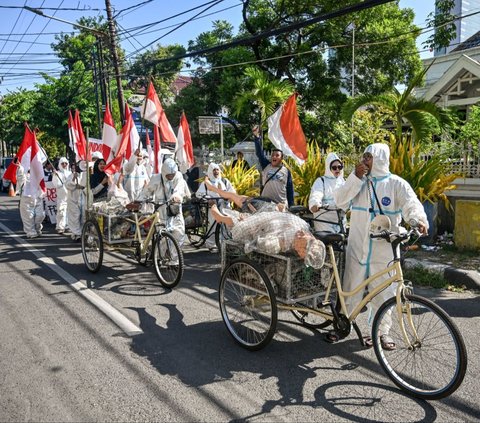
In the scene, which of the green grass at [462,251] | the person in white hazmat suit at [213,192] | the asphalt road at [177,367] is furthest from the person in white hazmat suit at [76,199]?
the green grass at [462,251]

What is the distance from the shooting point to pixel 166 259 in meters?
6.51

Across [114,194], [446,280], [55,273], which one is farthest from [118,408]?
[114,194]

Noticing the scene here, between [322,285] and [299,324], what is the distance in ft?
2.56

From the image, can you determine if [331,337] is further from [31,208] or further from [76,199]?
[31,208]

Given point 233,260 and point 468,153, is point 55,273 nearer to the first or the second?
point 233,260

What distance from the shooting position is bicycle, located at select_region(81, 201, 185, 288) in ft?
21.4

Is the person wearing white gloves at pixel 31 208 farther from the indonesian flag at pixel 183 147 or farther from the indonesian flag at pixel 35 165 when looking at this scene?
the indonesian flag at pixel 183 147

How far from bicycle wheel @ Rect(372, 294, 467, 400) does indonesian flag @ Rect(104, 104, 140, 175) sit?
7004 millimetres

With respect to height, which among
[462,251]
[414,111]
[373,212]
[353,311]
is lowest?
[462,251]

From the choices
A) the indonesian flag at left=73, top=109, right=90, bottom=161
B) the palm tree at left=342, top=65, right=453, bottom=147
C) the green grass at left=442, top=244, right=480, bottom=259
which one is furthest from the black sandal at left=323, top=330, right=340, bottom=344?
the indonesian flag at left=73, top=109, right=90, bottom=161

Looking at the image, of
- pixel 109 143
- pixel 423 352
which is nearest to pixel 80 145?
pixel 109 143

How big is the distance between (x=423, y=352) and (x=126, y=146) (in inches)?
302

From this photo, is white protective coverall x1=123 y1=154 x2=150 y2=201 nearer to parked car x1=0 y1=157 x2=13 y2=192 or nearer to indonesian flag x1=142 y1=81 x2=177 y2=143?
indonesian flag x1=142 y1=81 x2=177 y2=143

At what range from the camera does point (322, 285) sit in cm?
429
